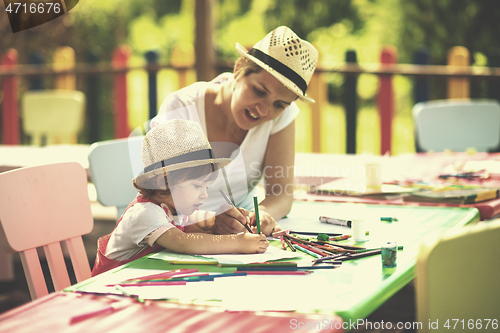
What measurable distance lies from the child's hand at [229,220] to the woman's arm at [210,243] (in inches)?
5.7

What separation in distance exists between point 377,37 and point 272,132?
333 inches

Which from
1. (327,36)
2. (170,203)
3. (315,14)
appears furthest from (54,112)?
(315,14)

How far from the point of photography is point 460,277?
3.01ft

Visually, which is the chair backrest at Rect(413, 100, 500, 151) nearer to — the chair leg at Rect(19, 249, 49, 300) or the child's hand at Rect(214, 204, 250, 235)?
the child's hand at Rect(214, 204, 250, 235)

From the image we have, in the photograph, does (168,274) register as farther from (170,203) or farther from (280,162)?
(280,162)

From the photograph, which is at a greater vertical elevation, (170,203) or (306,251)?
(170,203)

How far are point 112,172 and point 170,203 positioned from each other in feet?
2.12

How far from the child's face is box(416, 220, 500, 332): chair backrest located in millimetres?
671

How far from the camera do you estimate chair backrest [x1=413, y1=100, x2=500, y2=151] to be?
3.52 meters

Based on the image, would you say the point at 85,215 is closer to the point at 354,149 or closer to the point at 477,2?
the point at 354,149

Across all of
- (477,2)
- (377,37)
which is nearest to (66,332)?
(477,2)

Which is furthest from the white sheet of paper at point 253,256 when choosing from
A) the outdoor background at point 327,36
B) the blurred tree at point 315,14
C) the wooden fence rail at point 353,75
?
the blurred tree at point 315,14

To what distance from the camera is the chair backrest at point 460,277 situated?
2.83 ft

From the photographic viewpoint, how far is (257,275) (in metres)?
1.18
